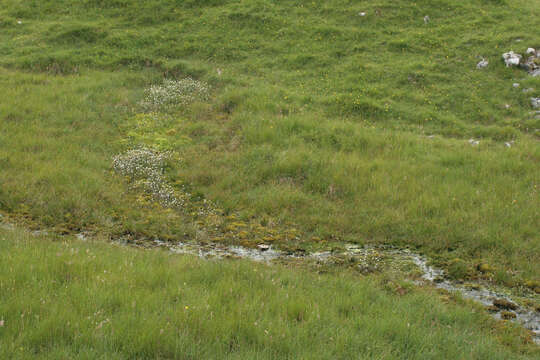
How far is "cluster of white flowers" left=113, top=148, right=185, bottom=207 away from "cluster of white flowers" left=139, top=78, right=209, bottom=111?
405 cm

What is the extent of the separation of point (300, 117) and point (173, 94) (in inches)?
241

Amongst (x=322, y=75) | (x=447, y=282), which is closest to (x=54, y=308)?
(x=447, y=282)

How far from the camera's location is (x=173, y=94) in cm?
2017

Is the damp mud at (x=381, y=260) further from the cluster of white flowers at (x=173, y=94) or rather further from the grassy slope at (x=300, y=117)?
the cluster of white flowers at (x=173, y=94)

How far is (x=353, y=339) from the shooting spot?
6559 mm

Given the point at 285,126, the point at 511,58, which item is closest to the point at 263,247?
the point at 285,126

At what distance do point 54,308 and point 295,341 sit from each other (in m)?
3.29

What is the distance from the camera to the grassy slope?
12.6 meters

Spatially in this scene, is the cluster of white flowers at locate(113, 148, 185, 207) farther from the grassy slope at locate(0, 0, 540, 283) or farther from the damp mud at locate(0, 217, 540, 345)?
the damp mud at locate(0, 217, 540, 345)

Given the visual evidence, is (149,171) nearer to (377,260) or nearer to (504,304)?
(377,260)

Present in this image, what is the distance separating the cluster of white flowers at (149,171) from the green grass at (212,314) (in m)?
4.49

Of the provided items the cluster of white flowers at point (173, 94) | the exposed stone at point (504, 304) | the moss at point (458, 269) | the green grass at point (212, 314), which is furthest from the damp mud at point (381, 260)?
the cluster of white flowers at point (173, 94)

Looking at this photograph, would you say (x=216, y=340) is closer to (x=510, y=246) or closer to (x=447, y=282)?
(x=447, y=282)

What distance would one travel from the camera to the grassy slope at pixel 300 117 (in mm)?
12562
